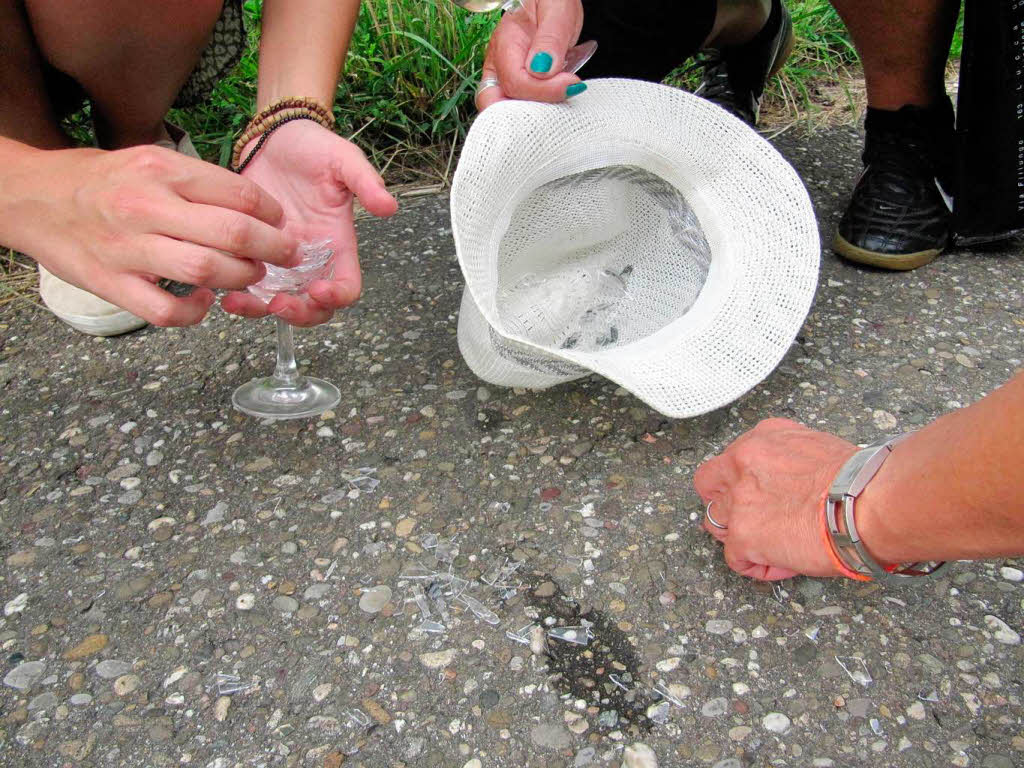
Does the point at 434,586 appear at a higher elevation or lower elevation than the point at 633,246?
lower

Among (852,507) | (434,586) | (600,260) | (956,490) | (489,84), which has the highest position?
(489,84)

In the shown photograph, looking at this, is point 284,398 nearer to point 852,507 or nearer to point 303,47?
point 303,47

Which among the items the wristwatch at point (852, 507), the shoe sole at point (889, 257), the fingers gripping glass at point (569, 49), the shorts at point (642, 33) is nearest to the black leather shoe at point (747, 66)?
the shorts at point (642, 33)

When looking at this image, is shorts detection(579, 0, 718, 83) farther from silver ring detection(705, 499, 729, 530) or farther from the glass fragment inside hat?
silver ring detection(705, 499, 729, 530)

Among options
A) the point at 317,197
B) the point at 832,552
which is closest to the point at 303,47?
the point at 317,197

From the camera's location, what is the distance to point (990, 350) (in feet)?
5.11

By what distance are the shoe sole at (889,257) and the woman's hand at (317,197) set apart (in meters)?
1.08

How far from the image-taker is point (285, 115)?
1.23 meters

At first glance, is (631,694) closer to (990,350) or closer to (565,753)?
(565,753)

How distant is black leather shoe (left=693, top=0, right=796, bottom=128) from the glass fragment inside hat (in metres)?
0.71

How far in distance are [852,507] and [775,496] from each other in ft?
0.46

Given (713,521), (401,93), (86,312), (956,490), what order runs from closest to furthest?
(956,490) → (713,521) → (86,312) → (401,93)

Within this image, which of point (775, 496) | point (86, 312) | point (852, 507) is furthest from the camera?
point (86, 312)

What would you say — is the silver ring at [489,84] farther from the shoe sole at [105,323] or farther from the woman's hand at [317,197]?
the shoe sole at [105,323]
